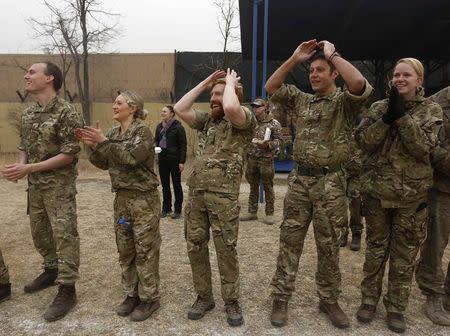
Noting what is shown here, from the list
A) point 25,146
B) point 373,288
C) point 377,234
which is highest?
point 25,146

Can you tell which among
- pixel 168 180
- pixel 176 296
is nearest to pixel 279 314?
pixel 176 296

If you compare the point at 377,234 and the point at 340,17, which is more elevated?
the point at 340,17

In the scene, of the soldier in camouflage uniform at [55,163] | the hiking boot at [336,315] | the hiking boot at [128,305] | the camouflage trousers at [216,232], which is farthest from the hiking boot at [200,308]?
the soldier in camouflage uniform at [55,163]

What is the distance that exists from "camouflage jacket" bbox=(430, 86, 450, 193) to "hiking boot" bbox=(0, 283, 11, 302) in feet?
13.1

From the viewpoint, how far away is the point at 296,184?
321 cm

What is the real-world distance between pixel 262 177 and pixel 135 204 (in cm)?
346

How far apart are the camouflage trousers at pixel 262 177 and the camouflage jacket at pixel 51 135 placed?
137 inches

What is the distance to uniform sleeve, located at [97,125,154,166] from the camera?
3.06 meters

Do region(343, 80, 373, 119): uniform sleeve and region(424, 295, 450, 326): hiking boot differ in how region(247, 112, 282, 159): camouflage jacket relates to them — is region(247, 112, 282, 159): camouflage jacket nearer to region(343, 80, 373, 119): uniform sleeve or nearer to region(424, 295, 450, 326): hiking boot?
region(343, 80, 373, 119): uniform sleeve

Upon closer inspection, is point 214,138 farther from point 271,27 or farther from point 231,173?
point 271,27

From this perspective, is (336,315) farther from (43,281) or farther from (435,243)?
(43,281)

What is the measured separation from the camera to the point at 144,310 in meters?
3.33

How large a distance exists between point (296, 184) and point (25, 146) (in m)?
2.47

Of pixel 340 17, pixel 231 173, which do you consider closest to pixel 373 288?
pixel 231 173
